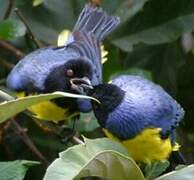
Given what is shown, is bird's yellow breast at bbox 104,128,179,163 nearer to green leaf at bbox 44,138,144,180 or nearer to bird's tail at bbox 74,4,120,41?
bird's tail at bbox 74,4,120,41

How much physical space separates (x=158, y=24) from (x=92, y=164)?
1120 millimetres

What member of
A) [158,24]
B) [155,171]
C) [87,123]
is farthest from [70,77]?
[155,171]

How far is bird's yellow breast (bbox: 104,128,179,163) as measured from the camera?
169cm

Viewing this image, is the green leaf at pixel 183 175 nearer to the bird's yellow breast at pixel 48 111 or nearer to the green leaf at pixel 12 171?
the green leaf at pixel 12 171

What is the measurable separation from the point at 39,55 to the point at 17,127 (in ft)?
0.80

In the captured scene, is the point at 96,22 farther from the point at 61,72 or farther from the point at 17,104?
the point at 17,104

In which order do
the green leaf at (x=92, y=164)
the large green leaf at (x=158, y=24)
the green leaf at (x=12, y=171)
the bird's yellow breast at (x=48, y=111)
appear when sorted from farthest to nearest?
the large green leaf at (x=158, y=24)
the bird's yellow breast at (x=48, y=111)
the green leaf at (x=12, y=171)
the green leaf at (x=92, y=164)

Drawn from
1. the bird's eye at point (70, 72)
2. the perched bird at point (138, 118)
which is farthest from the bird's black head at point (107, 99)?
the bird's eye at point (70, 72)

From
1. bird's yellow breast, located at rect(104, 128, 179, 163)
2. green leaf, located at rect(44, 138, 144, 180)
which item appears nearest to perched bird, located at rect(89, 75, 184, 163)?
bird's yellow breast, located at rect(104, 128, 179, 163)

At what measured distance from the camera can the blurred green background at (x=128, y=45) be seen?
74.6 inches

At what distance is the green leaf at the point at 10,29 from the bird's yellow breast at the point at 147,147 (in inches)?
14.3

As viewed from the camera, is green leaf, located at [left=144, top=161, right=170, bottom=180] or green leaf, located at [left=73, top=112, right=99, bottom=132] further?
green leaf, located at [left=73, top=112, right=99, bottom=132]

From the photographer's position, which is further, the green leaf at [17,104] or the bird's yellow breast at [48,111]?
the bird's yellow breast at [48,111]

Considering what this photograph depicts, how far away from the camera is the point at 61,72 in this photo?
1823 millimetres
